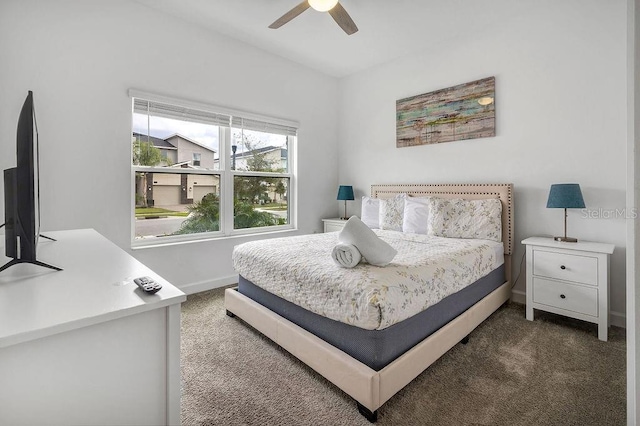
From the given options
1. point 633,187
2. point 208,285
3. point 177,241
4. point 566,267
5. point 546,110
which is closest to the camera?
point 633,187

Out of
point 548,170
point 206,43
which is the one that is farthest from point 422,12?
point 206,43

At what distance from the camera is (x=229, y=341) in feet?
7.29

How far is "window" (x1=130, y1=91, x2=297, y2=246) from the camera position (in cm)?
300

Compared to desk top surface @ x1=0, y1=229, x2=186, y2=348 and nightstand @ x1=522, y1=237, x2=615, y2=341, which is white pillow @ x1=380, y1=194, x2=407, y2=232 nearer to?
nightstand @ x1=522, y1=237, x2=615, y2=341

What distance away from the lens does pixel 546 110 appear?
2820 mm

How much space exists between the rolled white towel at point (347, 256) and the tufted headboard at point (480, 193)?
6.23 feet

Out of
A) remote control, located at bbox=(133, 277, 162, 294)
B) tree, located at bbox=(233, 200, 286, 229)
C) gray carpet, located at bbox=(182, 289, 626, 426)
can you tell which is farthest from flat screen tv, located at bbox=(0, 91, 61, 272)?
tree, located at bbox=(233, 200, 286, 229)

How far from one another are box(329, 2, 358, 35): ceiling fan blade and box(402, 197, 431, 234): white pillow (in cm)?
184

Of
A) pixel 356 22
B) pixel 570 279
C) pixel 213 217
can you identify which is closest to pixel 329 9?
pixel 356 22

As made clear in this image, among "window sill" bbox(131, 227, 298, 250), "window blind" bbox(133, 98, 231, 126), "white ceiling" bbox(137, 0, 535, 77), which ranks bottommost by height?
"window sill" bbox(131, 227, 298, 250)

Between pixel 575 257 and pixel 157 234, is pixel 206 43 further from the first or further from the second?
pixel 575 257

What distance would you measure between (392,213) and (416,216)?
12.8 inches

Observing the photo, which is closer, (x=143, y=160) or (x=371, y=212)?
(x=143, y=160)

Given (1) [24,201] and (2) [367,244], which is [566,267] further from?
(1) [24,201]
